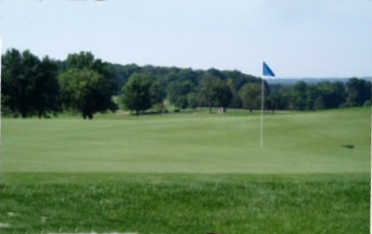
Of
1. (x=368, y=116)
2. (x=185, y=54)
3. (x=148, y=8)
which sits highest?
(x=148, y=8)

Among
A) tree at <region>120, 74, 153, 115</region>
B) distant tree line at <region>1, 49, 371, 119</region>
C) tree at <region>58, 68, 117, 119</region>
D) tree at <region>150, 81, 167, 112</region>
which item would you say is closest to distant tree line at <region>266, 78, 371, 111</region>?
distant tree line at <region>1, 49, 371, 119</region>

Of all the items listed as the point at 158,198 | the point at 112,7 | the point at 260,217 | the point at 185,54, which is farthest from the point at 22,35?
the point at 260,217

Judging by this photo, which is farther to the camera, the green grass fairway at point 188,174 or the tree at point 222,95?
the tree at point 222,95

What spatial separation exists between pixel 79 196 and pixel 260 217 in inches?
→ 46.7

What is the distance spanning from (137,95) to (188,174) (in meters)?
0.75

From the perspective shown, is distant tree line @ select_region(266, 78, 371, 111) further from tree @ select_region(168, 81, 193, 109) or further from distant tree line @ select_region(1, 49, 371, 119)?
tree @ select_region(168, 81, 193, 109)

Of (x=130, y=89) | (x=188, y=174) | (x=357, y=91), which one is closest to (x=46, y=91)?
(x=130, y=89)

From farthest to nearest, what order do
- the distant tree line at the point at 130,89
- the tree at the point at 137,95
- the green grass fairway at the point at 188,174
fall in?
the tree at the point at 137,95
the distant tree line at the point at 130,89
the green grass fairway at the point at 188,174

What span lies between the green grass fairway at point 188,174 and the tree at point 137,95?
92 millimetres

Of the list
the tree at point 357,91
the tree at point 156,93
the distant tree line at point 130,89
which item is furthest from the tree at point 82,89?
the tree at point 357,91

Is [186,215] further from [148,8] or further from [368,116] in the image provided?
[368,116]

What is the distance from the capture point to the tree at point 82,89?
400 centimetres

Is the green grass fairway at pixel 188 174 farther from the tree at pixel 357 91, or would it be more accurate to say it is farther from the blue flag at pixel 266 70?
the blue flag at pixel 266 70

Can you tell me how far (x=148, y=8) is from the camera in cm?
355
